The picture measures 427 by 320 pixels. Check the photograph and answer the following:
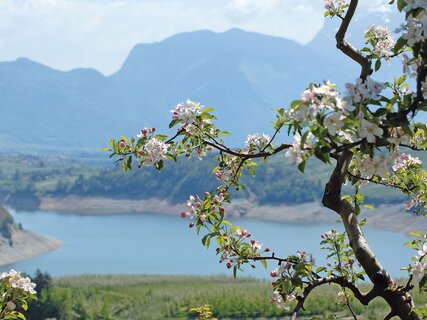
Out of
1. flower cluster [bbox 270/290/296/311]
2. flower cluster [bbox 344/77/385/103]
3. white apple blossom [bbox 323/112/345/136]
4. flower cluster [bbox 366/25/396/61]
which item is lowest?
flower cluster [bbox 270/290/296/311]

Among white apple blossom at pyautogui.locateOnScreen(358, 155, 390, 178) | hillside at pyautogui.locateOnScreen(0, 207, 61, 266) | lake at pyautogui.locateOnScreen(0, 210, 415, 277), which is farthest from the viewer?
hillside at pyautogui.locateOnScreen(0, 207, 61, 266)

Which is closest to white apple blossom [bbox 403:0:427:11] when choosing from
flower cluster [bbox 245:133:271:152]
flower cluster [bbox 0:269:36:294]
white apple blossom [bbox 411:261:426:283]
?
white apple blossom [bbox 411:261:426:283]

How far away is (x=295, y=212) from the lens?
98.9 m

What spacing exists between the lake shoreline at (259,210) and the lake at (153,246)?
3433mm

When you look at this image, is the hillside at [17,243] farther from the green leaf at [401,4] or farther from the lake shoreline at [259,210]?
the green leaf at [401,4]

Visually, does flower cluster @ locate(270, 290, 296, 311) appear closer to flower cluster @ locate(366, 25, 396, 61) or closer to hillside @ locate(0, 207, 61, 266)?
flower cluster @ locate(366, 25, 396, 61)

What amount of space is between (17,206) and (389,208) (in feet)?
207

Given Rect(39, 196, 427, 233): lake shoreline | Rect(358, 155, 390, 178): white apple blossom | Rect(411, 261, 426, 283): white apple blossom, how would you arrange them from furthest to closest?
1. Rect(39, 196, 427, 233): lake shoreline
2. Rect(411, 261, 426, 283): white apple blossom
3. Rect(358, 155, 390, 178): white apple blossom

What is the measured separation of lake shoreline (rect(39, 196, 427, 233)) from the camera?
269 ft

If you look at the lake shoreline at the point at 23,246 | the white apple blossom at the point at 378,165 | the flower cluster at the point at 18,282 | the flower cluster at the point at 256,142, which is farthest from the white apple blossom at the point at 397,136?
the lake shoreline at the point at 23,246

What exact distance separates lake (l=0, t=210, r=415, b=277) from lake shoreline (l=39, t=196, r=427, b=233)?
11.3 feet

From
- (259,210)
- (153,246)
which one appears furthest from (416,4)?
(259,210)

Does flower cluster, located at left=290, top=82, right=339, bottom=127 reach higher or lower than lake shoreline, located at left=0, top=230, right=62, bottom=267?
lower

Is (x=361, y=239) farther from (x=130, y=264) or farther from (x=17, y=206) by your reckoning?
(x=17, y=206)
